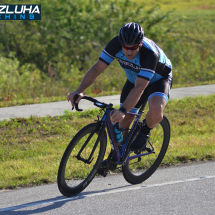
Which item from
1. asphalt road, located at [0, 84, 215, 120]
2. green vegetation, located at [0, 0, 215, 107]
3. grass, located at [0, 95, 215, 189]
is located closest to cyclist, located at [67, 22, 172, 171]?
grass, located at [0, 95, 215, 189]

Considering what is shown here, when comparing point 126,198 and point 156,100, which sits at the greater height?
point 156,100

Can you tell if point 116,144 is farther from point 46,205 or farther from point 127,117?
point 46,205

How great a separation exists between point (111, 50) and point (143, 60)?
0.46 m

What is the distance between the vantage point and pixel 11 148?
652cm

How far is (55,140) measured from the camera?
6.89 metres

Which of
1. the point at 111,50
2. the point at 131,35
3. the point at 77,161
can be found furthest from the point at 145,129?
the point at 131,35

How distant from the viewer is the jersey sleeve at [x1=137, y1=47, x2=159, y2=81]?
402cm

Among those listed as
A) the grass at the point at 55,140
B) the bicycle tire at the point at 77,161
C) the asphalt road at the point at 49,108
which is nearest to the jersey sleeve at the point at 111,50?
the bicycle tire at the point at 77,161

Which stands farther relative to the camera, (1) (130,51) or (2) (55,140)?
(2) (55,140)

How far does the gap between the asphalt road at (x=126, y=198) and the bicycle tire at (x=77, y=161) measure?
0.45ft

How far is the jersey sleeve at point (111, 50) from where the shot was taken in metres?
4.35

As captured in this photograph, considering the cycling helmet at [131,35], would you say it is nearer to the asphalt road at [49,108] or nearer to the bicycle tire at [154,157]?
the bicycle tire at [154,157]

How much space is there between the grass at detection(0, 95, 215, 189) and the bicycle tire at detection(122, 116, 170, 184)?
0.44 m

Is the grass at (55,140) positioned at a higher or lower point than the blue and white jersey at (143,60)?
lower
